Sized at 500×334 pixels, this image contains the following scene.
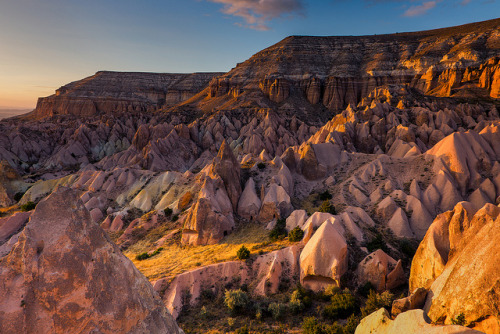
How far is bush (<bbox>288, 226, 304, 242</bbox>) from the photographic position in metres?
23.2

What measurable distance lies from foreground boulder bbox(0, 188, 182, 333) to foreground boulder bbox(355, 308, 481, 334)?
902cm

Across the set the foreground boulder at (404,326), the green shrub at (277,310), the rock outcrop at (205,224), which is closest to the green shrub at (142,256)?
the rock outcrop at (205,224)

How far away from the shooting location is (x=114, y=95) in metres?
180

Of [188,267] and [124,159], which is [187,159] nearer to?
[124,159]

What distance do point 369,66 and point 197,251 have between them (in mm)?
129570

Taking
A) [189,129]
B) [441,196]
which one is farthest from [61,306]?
[189,129]

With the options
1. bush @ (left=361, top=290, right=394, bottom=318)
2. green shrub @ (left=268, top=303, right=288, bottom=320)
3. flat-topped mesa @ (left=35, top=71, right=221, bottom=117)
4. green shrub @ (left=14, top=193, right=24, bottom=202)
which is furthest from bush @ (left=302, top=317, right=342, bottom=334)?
flat-topped mesa @ (left=35, top=71, right=221, bottom=117)

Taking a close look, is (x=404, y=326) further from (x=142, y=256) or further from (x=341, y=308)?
(x=142, y=256)

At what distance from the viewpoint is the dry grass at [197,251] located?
2303 cm

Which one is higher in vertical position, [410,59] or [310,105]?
[410,59]

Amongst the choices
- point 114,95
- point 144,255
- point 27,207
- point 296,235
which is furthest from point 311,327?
point 114,95

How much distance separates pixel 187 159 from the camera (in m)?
71.0

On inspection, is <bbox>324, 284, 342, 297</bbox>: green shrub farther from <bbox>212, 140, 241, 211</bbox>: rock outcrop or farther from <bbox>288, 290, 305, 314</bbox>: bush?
<bbox>212, 140, 241, 211</bbox>: rock outcrop

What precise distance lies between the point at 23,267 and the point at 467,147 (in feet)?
140
